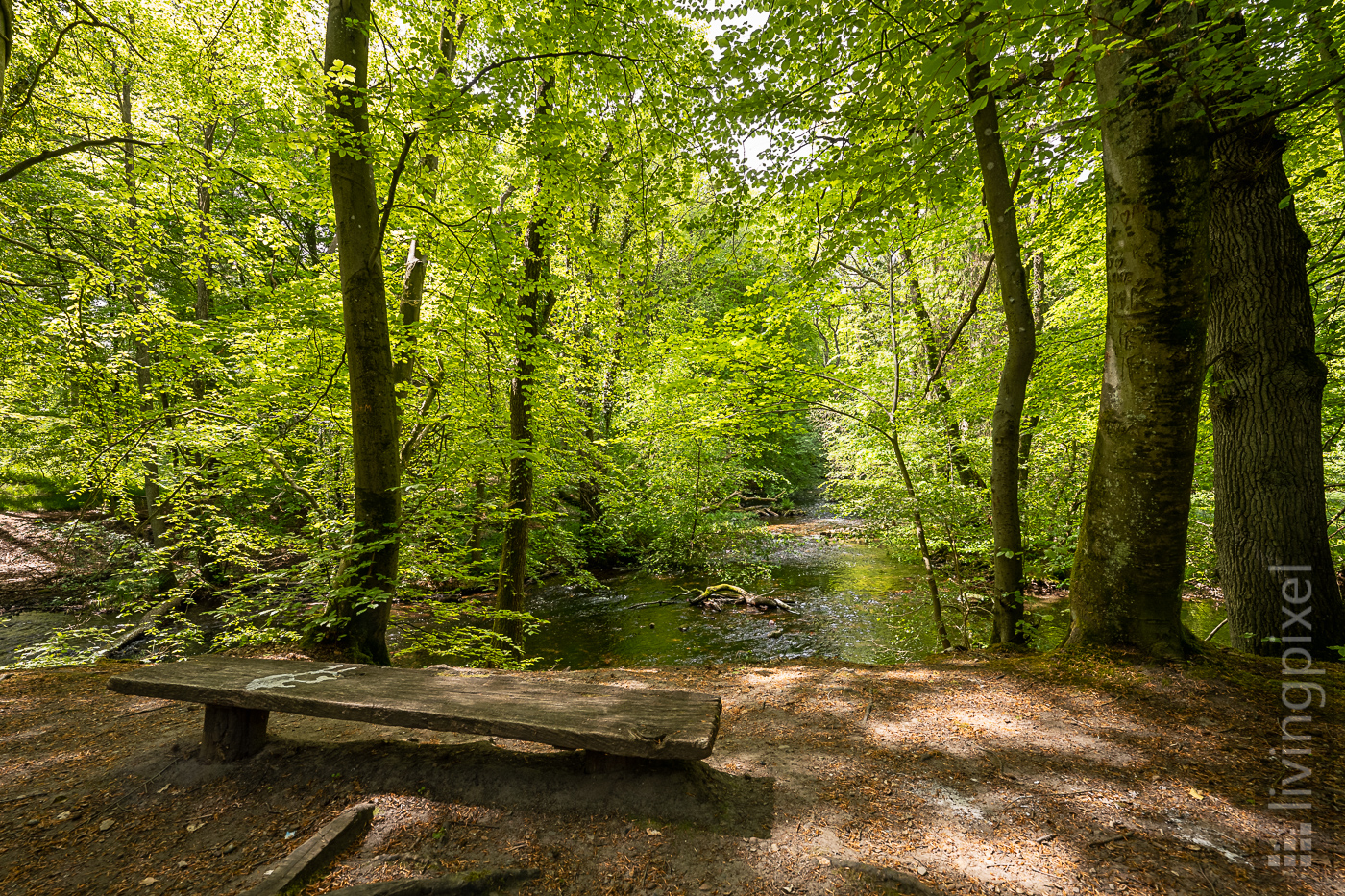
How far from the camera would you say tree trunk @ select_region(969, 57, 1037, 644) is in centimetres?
414

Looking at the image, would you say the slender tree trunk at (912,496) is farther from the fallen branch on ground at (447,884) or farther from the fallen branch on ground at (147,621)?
the fallen branch on ground at (147,621)

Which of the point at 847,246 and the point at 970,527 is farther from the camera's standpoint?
the point at 970,527

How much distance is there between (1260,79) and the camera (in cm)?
266

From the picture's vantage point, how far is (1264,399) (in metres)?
3.50

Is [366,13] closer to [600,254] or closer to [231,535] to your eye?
[600,254]

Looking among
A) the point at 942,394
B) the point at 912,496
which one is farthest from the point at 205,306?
the point at 942,394

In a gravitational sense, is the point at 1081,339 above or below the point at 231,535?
above

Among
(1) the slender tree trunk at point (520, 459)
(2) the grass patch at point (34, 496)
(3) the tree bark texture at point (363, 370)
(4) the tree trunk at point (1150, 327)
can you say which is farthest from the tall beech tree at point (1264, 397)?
(2) the grass patch at point (34, 496)

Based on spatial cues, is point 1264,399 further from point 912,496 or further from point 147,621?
point 147,621

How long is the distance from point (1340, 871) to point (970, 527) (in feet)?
15.4

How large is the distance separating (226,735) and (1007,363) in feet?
19.7

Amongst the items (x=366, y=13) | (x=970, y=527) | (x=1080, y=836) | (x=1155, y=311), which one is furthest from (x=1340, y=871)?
(x=366, y=13)

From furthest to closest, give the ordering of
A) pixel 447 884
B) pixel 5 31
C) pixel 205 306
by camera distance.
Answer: pixel 205 306, pixel 5 31, pixel 447 884

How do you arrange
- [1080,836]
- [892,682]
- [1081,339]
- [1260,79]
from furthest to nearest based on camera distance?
[1081,339], [892,682], [1260,79], [1080,836]
